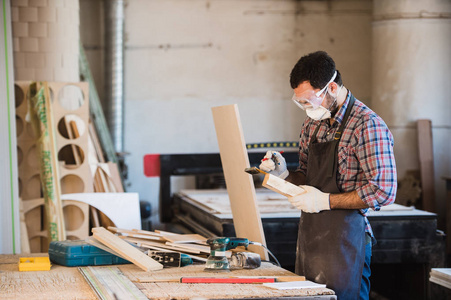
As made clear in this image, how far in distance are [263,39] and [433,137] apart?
2.39 meters

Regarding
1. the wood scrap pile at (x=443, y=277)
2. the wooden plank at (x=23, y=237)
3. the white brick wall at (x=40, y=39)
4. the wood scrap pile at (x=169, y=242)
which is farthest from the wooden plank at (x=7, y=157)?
the wood scrap pile at (x=443, y=277)

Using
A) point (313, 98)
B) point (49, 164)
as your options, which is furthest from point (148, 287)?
point (49, 164)

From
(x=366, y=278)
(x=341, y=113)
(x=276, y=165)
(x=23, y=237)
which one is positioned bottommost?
(x=23, y=237)

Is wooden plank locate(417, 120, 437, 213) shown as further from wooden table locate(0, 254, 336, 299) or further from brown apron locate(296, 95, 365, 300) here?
wooden table locate(0, 254, 336, 299)

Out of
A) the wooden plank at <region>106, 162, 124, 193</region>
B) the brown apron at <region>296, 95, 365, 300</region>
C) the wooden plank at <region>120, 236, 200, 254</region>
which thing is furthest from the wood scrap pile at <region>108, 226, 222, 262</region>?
the wooden plank at <region>106, 162, 124, 193</region>

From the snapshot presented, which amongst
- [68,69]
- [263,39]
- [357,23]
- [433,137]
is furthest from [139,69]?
[433,137]

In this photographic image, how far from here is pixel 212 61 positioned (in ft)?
25.2

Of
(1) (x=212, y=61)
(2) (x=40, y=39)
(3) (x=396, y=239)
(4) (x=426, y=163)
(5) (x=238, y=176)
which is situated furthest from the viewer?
(1) (x=212, y=61)

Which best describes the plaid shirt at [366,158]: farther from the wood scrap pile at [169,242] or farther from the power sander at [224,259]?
the wood scrap pile at [169,242]

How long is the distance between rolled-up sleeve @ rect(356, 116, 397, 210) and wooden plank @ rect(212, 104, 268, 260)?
0.74 metres

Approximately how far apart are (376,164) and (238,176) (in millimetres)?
998

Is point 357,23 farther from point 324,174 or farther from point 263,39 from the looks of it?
point 324,174

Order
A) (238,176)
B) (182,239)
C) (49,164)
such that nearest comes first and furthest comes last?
1. (182,239)
2. (238,176)
3. (49,164)

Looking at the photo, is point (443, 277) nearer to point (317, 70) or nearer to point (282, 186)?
point (282, 186)
